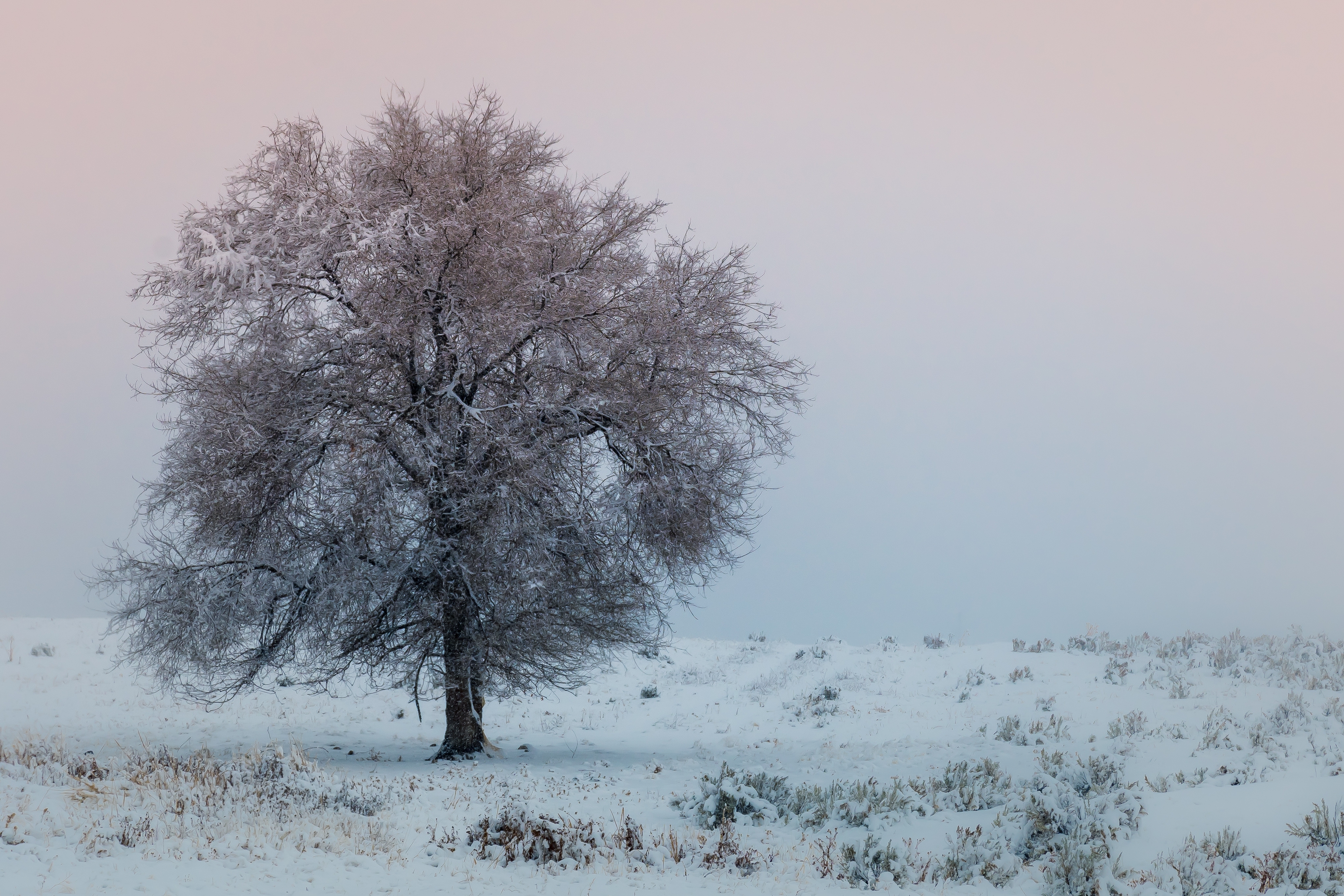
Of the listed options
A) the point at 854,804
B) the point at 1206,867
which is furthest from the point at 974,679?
the point at 1206,867

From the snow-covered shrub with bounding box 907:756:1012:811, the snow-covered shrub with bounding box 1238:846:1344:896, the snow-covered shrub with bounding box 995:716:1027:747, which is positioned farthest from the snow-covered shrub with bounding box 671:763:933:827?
the snow-covered shrub with bounding box 995:716:1027:747

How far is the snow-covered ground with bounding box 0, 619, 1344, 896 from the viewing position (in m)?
6.85

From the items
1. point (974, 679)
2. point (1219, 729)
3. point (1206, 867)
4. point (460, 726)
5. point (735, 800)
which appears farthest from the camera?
point (974, 679)

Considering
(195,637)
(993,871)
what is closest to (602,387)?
(195,637)

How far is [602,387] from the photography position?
1270cm

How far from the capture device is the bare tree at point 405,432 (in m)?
11.7

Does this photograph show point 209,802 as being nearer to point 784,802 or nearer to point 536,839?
point 536,839

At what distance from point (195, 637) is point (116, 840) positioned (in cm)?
590

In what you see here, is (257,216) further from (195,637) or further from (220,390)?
(195,637)

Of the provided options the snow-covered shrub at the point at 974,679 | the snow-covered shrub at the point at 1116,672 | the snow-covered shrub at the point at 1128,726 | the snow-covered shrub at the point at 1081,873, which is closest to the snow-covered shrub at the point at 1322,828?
the snow-covered shrub at the point at 1081,873

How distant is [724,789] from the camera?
9328 millimetres

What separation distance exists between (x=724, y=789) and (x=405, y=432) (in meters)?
5.83

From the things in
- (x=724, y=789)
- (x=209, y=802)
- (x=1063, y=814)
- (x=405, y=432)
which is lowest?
(x=1063, y=814)

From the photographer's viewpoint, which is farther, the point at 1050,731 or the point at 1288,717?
the point at 1050,731
